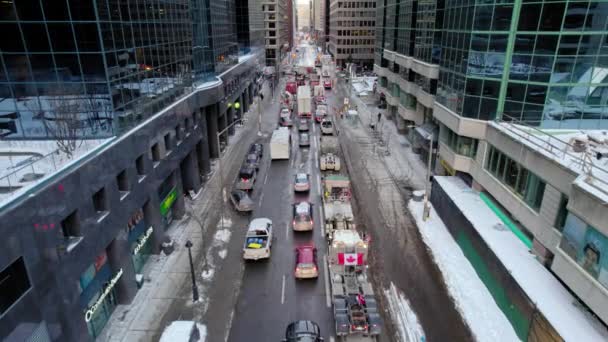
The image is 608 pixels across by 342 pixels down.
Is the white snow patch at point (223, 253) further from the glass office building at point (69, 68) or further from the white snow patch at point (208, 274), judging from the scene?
the glass office building at point (69, 68)

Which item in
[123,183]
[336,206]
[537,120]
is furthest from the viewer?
[336,206]

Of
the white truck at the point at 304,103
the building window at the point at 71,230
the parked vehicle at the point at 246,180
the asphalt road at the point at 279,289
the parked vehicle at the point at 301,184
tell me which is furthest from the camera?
the white truck at the point at 304,103

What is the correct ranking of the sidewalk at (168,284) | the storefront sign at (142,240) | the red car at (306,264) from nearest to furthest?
the sidewalk at (168,284) → the storefront sign at (142,240) → the red car at (306,264)

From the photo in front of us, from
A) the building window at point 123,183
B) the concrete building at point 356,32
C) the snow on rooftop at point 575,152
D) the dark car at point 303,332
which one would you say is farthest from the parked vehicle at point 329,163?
the concrete building at point 356,32

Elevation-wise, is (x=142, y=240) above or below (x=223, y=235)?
above

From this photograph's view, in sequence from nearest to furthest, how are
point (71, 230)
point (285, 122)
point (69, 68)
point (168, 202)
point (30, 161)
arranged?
point (71, 230) → point (30, 161) → point (69, 68) → point (168, 202) → point (285, 122)

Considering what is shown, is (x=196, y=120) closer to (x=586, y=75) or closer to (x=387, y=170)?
(x=387, y=170)

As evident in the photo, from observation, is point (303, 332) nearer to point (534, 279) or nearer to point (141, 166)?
point (534, 279)

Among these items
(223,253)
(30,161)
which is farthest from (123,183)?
(223,253)
